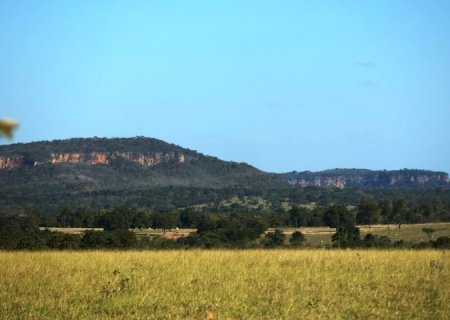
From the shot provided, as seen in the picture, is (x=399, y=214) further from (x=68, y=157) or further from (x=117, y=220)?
(x=68, y=157)

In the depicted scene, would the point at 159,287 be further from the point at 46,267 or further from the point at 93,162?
the point at 93,162

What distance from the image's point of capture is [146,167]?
633ft

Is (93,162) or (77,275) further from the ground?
(93,162)

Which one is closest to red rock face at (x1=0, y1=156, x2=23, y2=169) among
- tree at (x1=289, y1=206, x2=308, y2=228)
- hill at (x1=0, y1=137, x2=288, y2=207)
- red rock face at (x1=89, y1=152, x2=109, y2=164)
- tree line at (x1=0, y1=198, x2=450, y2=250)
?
hill at (x1=0, y1=137, x2=288, y2=207)

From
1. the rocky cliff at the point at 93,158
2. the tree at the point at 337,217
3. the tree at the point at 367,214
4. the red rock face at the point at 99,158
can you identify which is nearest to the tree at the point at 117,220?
the tree at the point at 337,217

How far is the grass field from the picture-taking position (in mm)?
10500

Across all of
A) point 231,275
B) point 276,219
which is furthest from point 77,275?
point 276,219

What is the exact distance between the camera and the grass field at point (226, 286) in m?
10.5

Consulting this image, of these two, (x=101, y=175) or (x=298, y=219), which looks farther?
(x=101, y=175)

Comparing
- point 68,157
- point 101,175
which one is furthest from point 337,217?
point 68,157

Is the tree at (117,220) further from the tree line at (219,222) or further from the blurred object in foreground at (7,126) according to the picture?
the blurred object in foreground at (7,126)

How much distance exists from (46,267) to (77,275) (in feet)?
4.83

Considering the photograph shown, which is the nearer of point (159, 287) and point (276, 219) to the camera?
point (159, 287)

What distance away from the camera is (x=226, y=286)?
12414 mm
